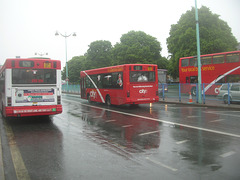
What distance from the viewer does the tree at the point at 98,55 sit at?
6153 centimetres

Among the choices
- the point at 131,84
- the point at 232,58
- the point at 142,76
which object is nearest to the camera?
the point at 131,84

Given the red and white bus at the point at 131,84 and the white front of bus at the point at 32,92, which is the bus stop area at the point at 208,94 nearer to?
the red and white bus at the point at 131,84

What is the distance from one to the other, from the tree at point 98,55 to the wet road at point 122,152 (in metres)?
53.3

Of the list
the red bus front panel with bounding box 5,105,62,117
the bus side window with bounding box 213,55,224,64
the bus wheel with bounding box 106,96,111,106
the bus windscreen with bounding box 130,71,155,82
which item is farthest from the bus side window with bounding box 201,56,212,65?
the red bus front panel with bounding box 5,105,62,117

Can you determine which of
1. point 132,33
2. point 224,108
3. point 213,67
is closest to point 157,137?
point 224,108

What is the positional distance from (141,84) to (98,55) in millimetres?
47327

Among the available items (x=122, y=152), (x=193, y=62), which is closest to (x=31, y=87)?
(x=122, y=152)

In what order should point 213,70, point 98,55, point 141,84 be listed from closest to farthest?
point 141,84 → point 213,70 → point 98,55

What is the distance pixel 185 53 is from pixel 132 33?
1747 centimetres

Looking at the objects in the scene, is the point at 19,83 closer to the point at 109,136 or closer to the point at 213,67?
the point at 109,136

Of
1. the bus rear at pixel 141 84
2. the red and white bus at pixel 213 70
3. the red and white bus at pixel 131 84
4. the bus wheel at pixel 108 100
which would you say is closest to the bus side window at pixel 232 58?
the red and white bus at pixel 213 70

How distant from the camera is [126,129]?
8.70m

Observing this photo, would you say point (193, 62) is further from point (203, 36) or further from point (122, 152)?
point (122, 152)

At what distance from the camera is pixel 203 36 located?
33344mm
